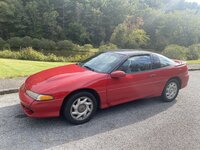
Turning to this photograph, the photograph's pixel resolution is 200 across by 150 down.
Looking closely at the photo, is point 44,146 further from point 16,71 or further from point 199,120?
point 16,71

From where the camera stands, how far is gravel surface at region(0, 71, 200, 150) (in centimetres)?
380

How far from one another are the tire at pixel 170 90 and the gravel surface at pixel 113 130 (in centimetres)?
32

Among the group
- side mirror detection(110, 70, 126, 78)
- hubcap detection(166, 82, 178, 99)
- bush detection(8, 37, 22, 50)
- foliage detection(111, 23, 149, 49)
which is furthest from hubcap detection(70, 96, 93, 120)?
bush detection(8, 37, 22, 50)

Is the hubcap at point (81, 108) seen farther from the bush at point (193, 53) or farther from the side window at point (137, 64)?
the bush at point (193, 53)

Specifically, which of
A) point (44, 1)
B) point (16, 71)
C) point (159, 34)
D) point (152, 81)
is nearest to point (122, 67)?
point (152, 81)

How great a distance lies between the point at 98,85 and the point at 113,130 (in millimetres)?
928

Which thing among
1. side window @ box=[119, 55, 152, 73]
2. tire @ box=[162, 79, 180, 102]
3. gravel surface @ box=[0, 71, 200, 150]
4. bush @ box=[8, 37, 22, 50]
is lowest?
bush @ box=[8, 37, 22, 50]

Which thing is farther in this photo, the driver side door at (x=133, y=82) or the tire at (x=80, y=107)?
the driver side door at (x=133, y=82)

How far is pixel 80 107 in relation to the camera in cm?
443

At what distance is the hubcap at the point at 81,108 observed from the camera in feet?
14.4

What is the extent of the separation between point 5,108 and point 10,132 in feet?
4.00

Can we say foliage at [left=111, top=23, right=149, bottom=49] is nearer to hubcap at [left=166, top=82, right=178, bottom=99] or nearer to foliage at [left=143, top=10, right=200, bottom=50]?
foliage at [left=143, top=10, right=200, bottom=50]

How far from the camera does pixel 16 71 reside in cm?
852

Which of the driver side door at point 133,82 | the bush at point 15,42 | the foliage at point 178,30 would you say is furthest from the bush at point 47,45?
the driver side door at point 133,82
